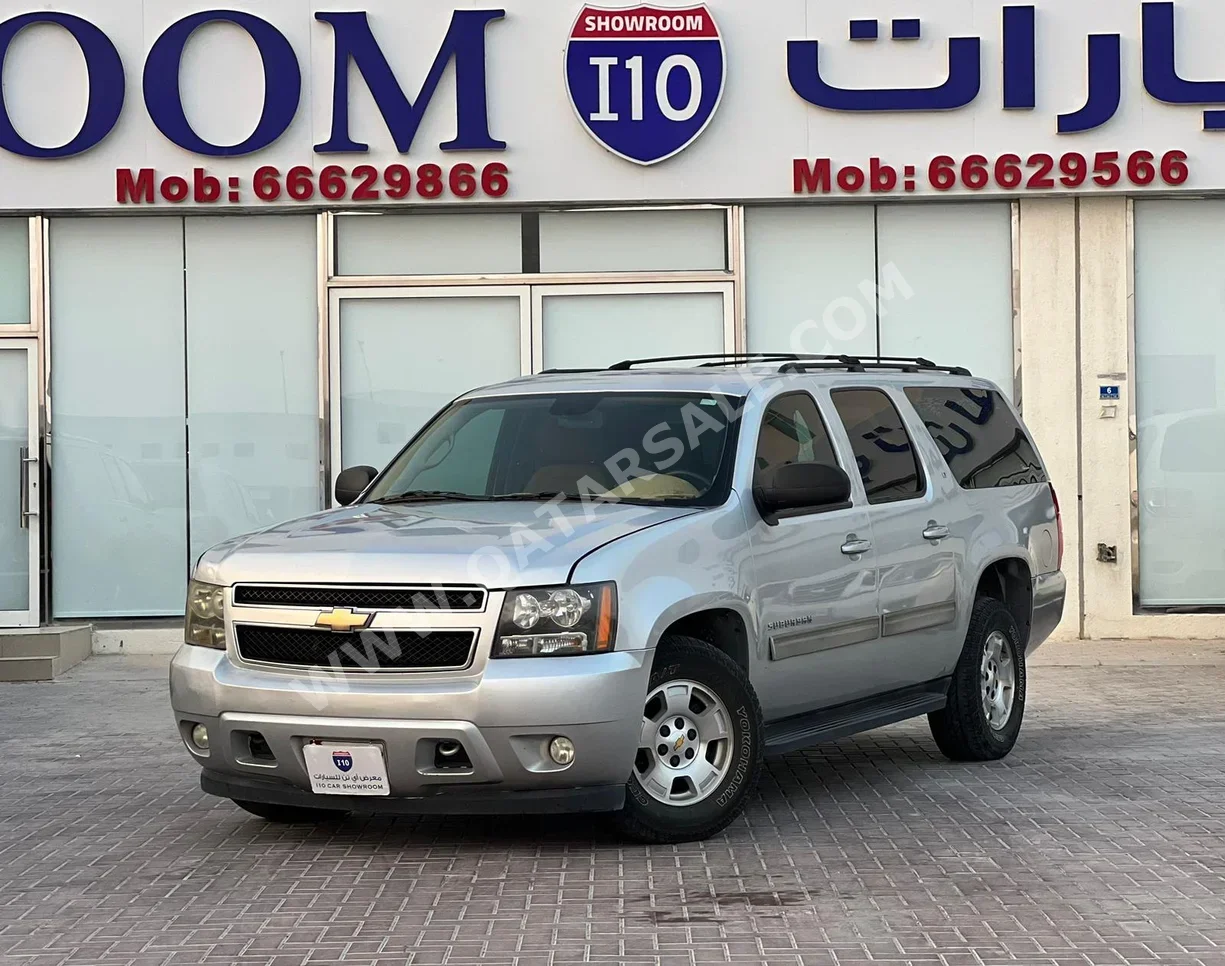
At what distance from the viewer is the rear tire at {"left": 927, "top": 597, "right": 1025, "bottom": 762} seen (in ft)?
29.4

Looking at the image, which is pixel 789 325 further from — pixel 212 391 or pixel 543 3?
pixel 212 391

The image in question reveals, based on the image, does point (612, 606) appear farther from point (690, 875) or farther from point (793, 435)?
point (793, 435)

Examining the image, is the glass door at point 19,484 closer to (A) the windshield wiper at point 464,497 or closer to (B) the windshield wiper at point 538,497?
(A) the windshield wiper at point 464,497

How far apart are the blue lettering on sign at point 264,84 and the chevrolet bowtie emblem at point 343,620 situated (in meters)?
8.66

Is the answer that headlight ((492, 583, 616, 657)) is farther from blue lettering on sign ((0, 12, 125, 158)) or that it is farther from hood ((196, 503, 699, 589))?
blue lettering on sign ((0, 12, 125, 158))

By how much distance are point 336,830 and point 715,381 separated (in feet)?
8.36

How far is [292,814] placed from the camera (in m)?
7.60

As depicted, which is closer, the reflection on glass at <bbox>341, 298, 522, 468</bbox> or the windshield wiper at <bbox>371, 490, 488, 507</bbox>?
the windshield wiper at <bbox>371, 490, 488, 507</bbox>

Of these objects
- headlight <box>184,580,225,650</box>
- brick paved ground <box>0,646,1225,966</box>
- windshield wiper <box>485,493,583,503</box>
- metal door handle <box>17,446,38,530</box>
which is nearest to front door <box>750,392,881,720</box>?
brick paved ground <box>0,646,1225,966</box>

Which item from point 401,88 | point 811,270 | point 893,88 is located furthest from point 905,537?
point 401,88

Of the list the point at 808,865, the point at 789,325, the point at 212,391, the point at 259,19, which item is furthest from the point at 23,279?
the point at 808,865

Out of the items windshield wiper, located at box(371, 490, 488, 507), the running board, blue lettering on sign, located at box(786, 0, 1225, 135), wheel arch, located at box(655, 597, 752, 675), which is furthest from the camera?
blue lettering on sign, located at box(786, 0, 1225, 135)

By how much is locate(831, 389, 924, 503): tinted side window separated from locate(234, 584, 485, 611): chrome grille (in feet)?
7.92

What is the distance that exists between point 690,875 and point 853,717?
1.84 m
